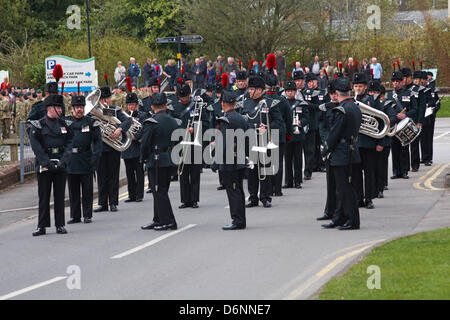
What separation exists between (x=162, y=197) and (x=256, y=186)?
2.67 m

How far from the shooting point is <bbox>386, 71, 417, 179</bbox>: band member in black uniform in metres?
20.0

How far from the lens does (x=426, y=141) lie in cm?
2261

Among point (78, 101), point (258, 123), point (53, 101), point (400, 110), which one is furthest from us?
point (400, 110)

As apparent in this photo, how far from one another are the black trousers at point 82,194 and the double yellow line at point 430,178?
698cm

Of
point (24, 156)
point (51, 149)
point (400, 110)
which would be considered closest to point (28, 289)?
point (51, 149)

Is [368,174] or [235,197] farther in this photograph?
[368,174]

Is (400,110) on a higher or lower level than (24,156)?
higher

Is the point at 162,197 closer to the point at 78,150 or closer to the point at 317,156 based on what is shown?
the point at 78,150

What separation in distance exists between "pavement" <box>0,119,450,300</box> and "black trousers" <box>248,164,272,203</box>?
32 centimetres

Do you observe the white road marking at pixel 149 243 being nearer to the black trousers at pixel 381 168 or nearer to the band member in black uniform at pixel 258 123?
the band member in black uniform at pixel 258 123

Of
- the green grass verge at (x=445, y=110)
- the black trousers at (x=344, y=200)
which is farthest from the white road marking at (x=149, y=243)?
the green grass verge at (x=445, y=110)

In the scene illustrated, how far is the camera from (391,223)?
14.6 m

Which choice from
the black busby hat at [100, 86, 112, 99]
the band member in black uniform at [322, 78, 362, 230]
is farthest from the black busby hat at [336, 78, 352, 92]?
the black busby hat at [100, 86, 112, 99]
